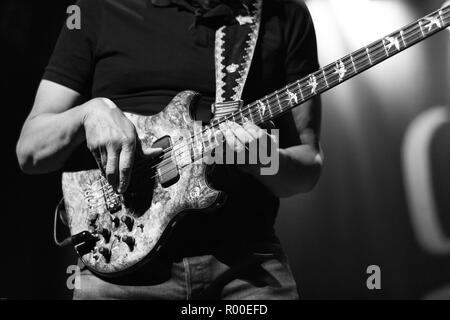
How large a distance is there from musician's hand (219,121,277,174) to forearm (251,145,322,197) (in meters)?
0.04

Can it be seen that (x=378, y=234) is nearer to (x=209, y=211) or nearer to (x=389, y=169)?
(x=389, y=169)

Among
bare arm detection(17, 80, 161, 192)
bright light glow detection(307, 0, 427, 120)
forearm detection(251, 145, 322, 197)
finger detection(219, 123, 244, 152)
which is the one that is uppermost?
bright light glow detection(307, 0, 427, 120)

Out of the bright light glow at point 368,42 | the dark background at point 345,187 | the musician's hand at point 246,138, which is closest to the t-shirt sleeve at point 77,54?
the musician's hand at point 246,138

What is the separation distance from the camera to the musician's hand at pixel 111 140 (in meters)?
1.11

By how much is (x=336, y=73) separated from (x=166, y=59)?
377mm

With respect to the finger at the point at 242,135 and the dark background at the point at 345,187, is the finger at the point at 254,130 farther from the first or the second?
the dark background at the point at 345,187

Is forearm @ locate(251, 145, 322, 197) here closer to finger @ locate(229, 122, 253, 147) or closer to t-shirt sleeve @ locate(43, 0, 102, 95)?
finger @ locate(229, 122, 253, 147)

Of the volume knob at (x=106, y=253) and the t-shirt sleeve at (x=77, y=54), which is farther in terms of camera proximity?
the t-shirt sleeve at (x=77, y=54)

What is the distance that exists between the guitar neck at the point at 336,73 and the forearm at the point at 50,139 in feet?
1.02

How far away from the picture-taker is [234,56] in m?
1.25

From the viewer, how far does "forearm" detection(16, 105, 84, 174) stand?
3.91 feet

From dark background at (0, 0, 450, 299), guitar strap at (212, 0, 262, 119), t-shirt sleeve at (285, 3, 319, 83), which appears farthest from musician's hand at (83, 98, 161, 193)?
dark background at (0, 0, 450, 299)

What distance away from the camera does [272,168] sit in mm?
1158
